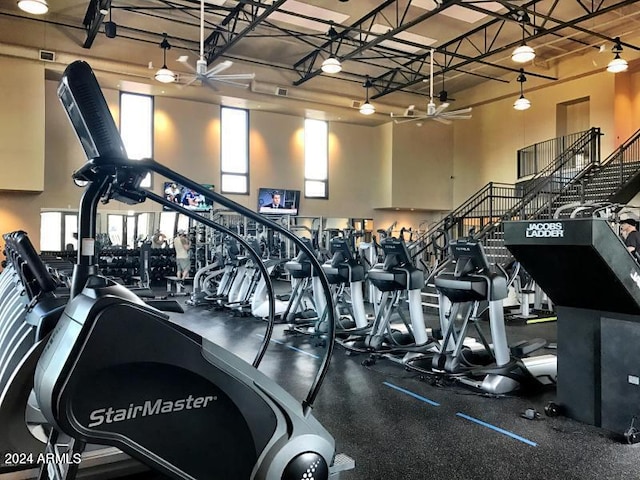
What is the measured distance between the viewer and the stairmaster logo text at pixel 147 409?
1.34 meters

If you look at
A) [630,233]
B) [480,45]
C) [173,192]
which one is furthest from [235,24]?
[630,233]

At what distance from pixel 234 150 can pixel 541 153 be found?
9.65m

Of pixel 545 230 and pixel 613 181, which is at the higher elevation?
pixel 613 181

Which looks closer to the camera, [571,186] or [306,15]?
[306,15]

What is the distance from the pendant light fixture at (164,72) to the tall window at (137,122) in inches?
61.9

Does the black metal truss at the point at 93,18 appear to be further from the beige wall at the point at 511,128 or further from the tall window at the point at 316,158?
the beige wall at the point at 511,128

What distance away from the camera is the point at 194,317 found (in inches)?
316

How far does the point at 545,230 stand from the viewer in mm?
3051

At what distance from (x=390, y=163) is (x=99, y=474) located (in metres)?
15.9

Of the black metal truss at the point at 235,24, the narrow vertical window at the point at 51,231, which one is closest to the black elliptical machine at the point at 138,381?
the black metal truss at the point at 235,24

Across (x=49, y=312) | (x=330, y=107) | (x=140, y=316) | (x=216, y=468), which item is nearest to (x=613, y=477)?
(x=216, y=468)

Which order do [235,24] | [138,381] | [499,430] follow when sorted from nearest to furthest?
[138,381], [499,430], [235,24]

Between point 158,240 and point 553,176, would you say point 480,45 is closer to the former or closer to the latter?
point 553,176

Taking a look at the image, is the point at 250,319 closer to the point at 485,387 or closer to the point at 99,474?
the point at 485,387
